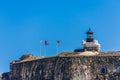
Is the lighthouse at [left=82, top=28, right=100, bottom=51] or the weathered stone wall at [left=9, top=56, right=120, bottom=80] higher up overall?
the lighthouse at [left=82, top=28, right=100, bottom=51]

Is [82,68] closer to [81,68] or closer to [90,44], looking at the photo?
[81,68]

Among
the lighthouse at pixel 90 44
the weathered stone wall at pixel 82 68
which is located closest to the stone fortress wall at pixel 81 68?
the weathered stone wall at pixel 82 68

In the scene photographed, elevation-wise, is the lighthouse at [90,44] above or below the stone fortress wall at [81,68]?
above

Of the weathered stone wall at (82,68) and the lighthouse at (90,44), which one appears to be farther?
the lighthouse at (90,44)

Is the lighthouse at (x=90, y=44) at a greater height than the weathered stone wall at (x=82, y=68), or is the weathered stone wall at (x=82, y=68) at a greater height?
the lighthouse at (x=90, y=44)

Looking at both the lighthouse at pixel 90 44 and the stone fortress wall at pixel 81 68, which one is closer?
the stone fortress wall at pixel 81 68

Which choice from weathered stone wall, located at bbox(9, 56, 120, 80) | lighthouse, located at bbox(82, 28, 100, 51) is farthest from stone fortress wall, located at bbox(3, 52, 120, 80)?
lighthouse, located at bbox(82, 28, 100, 51)

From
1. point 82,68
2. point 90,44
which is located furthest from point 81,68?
point 90,44

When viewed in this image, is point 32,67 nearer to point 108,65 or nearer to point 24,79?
point 24,79

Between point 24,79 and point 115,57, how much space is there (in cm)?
1972

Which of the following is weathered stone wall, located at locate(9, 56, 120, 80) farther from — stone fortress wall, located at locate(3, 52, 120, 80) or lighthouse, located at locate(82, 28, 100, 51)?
lighthouse, located at locate(82, 28, 100, 51)

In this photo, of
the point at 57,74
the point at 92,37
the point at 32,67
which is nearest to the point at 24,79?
the point at 32,67

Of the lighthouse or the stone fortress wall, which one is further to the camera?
the lighthouse

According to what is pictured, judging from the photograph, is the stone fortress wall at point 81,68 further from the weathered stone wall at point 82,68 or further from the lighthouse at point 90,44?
the lighthouse at point 90,44
